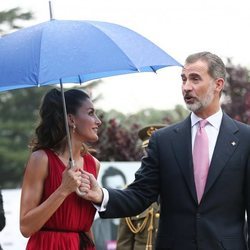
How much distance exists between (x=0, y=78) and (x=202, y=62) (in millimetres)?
1255

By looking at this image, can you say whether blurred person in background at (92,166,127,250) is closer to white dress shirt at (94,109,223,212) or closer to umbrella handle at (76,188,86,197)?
white dress shirt at (94,109,223,212)

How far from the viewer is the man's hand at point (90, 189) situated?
5762mm

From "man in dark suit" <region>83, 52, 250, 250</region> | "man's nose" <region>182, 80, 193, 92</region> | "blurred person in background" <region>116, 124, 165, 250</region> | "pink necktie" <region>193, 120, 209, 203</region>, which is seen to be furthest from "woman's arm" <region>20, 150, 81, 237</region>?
"blurred person in background" <region>116, 124, 165, 250</region>

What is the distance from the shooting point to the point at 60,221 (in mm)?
5945

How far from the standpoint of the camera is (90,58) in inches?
211

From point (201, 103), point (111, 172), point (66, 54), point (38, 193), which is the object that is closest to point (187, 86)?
point (201, 103)

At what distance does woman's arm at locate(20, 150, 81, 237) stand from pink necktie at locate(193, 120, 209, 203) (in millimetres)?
720

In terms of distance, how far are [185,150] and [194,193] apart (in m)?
0.29

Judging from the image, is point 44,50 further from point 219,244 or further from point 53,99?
point 219,244

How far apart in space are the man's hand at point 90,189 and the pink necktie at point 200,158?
61cm

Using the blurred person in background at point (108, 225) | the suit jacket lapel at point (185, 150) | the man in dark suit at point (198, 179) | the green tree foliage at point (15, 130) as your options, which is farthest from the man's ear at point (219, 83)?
the green tree foliage at point (15, 130)

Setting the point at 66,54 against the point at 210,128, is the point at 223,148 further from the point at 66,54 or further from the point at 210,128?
the point at 66,54

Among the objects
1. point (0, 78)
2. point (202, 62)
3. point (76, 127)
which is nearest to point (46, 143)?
point (76, 127)

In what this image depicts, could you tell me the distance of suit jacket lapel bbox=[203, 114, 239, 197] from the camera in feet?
18.8
